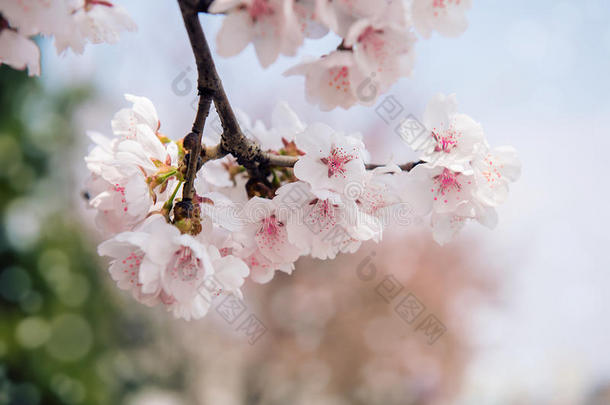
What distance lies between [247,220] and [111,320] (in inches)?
118

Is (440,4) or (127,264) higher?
(440,4)

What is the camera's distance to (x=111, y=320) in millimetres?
3098

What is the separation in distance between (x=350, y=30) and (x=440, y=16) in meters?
0.11

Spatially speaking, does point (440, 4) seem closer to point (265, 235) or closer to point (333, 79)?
point (333, 79)

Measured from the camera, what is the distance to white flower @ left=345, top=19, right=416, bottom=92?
36 centimetres

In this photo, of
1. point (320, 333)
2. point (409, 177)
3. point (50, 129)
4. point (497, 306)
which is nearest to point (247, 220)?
point (409, 177)

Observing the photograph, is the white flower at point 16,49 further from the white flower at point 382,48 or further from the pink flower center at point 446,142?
the pink flower center at point 446,142

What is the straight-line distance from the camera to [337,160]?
0.49 metres

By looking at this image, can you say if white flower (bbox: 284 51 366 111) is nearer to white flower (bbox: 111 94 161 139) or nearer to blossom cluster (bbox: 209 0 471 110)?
blossom cluster (bbox: 209 0 471 110)

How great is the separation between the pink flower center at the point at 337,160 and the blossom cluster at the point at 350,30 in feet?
0.27

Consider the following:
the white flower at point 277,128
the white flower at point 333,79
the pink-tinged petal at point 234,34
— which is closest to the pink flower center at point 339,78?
the white flower at point 333,79

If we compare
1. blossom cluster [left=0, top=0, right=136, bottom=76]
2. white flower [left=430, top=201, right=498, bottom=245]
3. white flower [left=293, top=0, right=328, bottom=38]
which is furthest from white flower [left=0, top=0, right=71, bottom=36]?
white flower [left=430, top=201, right=498, bottom=245]

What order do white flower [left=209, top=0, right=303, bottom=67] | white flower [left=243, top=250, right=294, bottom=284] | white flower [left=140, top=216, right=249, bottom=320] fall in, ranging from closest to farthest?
white flower [left=209, top=0, right=303, bottom=67] < white flower [left=140, top=216, right=249, bottom=320] < white flower [left=243, top=250, right=294, bottom=284]

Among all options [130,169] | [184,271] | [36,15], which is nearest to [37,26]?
[36,15]
